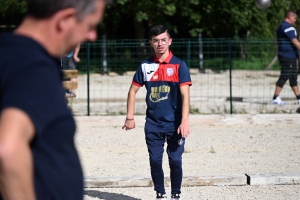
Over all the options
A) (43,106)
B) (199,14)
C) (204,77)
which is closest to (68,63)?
(204,77)

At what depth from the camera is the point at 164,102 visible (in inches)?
246

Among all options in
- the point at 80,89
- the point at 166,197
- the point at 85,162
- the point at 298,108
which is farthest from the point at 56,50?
the point at 80,89

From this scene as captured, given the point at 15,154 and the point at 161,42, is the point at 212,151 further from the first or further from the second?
the point at 15,154

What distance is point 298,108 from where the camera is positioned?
13164mm

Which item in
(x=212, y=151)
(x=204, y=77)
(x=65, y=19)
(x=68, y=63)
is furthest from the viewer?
(x=204, y=77)

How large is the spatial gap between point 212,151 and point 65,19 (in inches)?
293

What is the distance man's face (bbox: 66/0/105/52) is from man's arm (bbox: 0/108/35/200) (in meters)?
0.30

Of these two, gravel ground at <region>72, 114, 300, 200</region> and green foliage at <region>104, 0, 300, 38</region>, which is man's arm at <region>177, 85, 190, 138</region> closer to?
gravel ground at <region>72, 114, 300, 200</region>

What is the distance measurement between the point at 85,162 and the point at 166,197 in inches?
93.8

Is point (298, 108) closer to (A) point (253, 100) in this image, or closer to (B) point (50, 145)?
(A) point (253, 100)

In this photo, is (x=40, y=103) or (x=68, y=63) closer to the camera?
(x=40, y=103)

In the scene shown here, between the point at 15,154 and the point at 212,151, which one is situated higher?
the point at 15,154

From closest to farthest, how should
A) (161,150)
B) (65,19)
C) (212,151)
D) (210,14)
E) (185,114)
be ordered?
1. (65,19)
2. (185,114)
3. (161,150)
4. (212,151)
5. (210,14)

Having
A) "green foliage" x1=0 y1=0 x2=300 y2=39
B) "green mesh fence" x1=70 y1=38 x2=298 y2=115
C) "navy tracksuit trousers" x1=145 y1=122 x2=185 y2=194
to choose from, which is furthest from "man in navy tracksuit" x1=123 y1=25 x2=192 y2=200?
"green foliage" x1=0 y1=0 x2=300 y2=39
